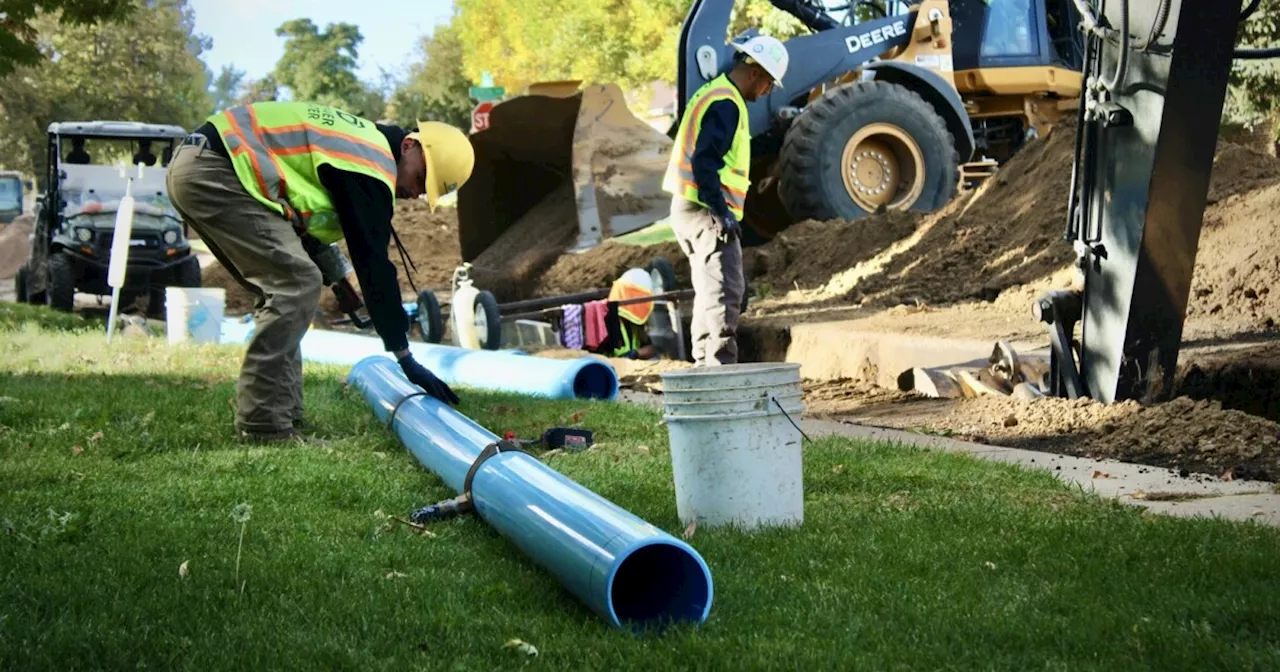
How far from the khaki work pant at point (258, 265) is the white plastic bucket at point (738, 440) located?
2729 mm

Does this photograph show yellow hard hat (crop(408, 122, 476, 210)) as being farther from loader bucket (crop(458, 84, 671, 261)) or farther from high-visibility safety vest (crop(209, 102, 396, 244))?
loader bucket (crop(458, 84, 671, 261))

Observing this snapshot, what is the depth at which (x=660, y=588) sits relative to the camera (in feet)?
13.0

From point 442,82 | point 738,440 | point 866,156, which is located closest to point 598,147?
point 866,156

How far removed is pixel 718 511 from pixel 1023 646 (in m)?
1.54

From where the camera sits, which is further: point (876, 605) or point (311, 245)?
point (311, 245)

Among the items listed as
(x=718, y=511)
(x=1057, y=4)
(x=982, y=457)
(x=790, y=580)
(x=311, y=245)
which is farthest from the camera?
(x=1057, y=4)

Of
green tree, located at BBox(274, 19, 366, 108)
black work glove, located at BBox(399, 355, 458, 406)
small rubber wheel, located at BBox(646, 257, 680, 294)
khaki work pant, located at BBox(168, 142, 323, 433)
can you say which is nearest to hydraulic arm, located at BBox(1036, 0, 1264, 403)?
black work glove, located at BBox(399, 355, 458, 406)

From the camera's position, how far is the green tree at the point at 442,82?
59.2 metres

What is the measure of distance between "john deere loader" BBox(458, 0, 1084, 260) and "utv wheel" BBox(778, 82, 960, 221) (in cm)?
2

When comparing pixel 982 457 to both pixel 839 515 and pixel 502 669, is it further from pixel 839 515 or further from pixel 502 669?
pixel 502 669

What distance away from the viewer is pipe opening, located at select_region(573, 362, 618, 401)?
377 inches

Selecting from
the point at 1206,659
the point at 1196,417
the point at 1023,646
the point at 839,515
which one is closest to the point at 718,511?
the point at 839,515

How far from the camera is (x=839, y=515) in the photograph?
5148mm

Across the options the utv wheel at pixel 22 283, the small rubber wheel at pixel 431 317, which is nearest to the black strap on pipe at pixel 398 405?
the small rubber wheel at pixel 431 317
